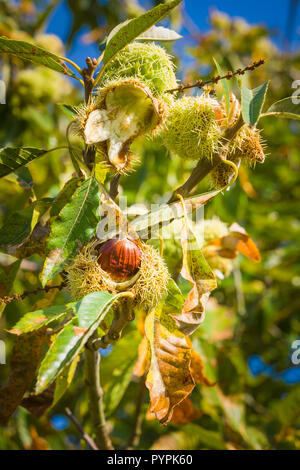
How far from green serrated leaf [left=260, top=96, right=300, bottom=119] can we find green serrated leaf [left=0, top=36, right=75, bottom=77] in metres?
0.52

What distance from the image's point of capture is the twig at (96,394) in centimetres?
111

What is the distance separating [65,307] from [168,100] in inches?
21.1

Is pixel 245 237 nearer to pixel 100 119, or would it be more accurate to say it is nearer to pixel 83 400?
pixel 100 119

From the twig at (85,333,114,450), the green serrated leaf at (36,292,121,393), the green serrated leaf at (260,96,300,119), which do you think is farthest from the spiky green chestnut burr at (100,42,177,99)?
the twig at (85,333,114,450)

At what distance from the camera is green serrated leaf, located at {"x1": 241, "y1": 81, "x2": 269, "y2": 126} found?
2.92 ft

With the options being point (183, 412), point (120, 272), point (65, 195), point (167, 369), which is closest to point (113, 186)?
point (65, 195)

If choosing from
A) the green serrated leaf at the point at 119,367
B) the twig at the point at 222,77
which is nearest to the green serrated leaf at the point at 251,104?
the twig at the point at 222,77

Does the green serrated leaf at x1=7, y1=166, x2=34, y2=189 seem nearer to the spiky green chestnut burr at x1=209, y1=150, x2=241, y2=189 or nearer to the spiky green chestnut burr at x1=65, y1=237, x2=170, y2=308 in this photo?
the spiky green chestnut burr at x1=65, y1=237, x2=170, y2=308

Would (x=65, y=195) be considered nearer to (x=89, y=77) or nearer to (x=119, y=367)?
(x=89, y=77)

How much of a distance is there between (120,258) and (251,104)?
45 cm

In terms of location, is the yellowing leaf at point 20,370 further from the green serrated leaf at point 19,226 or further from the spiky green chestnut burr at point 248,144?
the spiky green chestnut burr at point 248,144

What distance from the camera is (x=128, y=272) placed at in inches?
36.0
